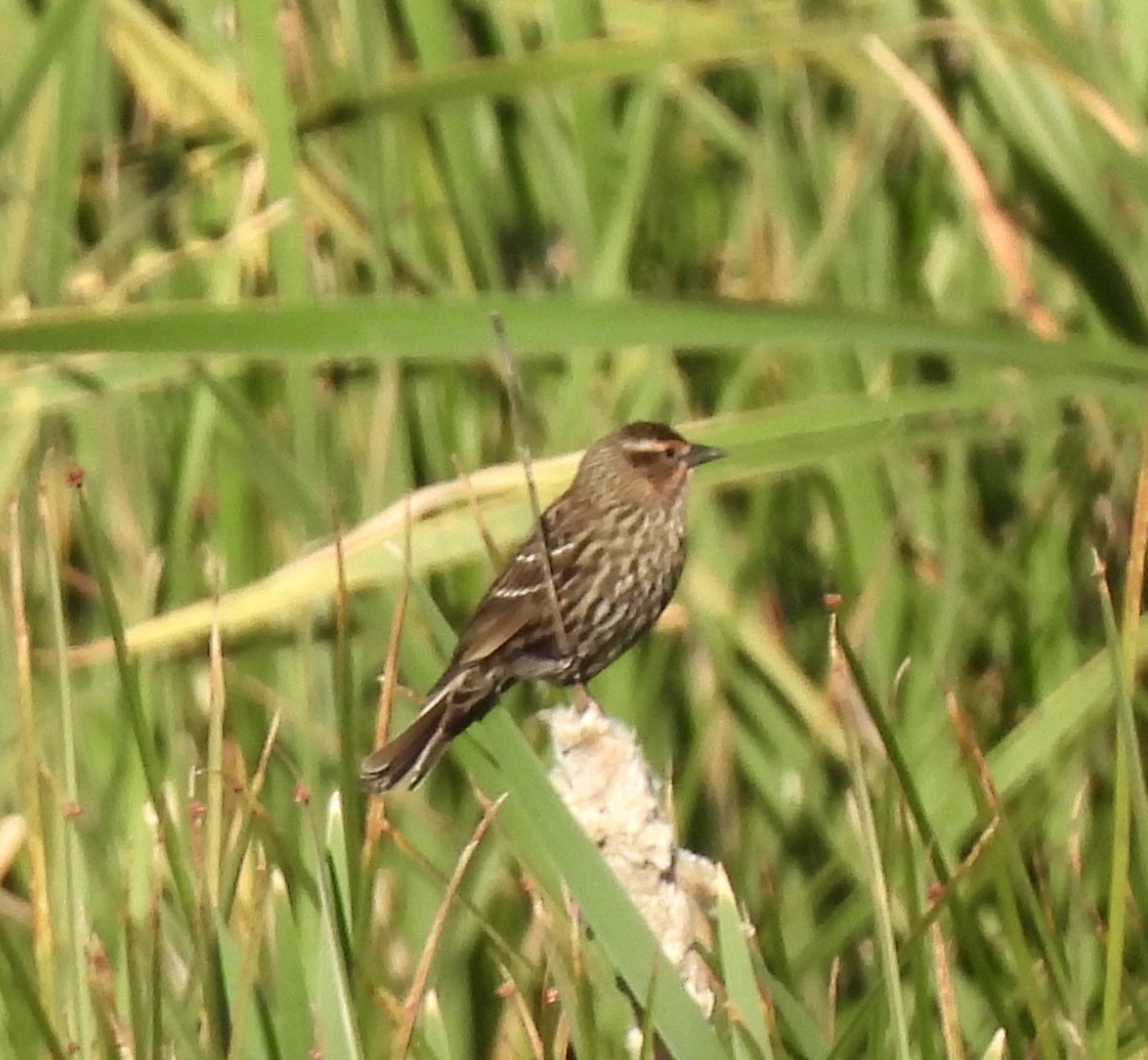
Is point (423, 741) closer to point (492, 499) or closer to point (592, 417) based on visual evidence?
point (492, 499)

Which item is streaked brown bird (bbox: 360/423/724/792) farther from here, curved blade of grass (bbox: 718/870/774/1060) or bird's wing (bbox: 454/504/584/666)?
curved blade of grass (bbox: 718/870/774/1060)

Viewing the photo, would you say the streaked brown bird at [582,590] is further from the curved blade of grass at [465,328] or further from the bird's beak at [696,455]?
the curved blade of grass at [465,328]

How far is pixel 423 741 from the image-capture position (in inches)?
84.8

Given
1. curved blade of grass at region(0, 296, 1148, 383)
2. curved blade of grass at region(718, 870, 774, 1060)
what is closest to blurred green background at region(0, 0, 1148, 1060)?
curved blade of grass at region(0, 296, 1148, 383)

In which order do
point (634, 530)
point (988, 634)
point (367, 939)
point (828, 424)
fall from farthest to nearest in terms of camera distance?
point (634, 530)
point (988, 634)
point (828, 424)
point (367, 939)

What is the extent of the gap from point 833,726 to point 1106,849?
→ 288 mm

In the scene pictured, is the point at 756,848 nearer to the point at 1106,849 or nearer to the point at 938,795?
the point at 938,795

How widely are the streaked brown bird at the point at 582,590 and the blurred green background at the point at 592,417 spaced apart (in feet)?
0.15

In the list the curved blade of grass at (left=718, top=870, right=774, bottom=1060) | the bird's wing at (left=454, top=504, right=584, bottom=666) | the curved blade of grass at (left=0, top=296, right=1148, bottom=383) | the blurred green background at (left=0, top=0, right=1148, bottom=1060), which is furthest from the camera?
the bird's wing at (left=454, top=504, right=584, bottom=666)

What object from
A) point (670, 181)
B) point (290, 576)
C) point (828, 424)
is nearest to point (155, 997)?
point (290, 576)

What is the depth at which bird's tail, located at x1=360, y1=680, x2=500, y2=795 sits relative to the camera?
2076 mm

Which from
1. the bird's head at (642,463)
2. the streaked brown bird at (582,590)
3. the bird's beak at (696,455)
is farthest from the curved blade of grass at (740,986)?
the bird's beak at (696,455)

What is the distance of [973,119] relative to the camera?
2.54m

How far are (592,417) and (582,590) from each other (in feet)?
1.51
